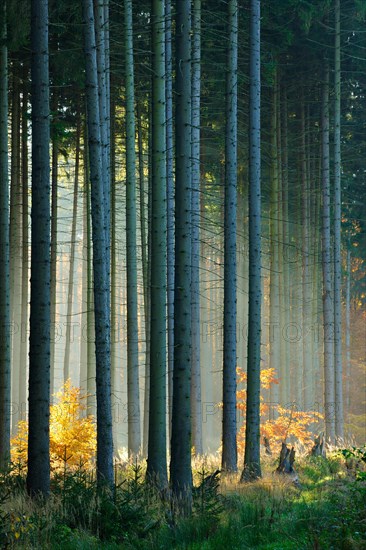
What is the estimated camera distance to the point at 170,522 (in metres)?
10.5

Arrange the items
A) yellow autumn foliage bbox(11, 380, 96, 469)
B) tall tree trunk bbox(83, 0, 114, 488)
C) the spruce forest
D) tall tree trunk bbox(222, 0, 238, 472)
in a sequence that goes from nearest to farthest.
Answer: the spruce forest → tall tree trunk bbox(83, 0, 114, 488) → tall tree trunk bbox(222, 0, 238, 472) → yellow autumn foliage bbox(11, 380, 96, 469)

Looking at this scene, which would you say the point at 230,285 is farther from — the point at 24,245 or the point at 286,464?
the point at 24,245

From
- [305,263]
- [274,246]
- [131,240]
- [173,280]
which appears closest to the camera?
[173,280]

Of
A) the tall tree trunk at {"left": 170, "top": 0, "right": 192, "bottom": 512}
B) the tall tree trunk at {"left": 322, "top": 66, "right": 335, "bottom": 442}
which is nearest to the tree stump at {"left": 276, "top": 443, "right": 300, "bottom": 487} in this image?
the tall tree trunk at {"left": 170, "top": 0, "right": 192, "bottom": 512}

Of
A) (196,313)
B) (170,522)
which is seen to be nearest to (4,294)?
(196,313)

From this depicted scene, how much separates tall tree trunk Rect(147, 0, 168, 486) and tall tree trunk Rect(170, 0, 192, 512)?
2.60 ft

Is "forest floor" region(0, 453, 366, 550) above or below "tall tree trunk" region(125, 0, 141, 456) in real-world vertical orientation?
below

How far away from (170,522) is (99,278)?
161 inches

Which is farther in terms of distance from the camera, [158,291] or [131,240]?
[131,240]

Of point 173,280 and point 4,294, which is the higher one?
point 173,280

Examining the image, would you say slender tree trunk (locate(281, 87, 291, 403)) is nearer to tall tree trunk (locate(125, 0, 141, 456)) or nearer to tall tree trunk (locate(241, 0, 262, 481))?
tall tree trunk (locate(125, 0, 141, 456))

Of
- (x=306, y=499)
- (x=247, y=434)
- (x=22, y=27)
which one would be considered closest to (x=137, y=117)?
(x=22, y=27)

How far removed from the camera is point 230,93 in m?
17.7

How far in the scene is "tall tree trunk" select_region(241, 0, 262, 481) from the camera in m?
16.7
